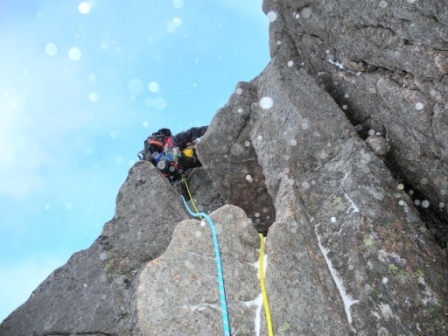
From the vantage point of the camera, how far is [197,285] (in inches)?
271

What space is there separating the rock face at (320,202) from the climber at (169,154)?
2.30 m

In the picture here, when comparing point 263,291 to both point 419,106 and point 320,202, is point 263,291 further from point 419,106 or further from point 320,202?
point 419,106

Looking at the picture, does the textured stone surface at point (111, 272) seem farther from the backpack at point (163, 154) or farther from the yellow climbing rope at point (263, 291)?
the yellow climbing rope at point (263, 291)

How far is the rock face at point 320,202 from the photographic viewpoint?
6969mm

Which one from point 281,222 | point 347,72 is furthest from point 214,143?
point 281,222

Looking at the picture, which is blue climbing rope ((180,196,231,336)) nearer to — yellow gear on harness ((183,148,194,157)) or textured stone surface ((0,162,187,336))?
textured stone surface ((0,162,187,336))

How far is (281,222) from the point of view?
8250 millimetres

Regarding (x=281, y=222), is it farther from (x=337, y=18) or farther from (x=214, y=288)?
(x=337, y=18)

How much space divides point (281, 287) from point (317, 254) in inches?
58.6

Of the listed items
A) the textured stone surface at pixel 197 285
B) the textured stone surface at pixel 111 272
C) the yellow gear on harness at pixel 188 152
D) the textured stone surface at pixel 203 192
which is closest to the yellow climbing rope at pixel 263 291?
the textured stone surface at pixel 197 285

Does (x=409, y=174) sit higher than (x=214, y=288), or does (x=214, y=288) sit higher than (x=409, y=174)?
(x=409, y=174)

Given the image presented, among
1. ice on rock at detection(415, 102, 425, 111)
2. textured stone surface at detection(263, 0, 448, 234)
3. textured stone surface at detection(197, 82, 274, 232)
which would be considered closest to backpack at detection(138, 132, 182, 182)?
textured stone surface at detection(197, 82, 274, 232)

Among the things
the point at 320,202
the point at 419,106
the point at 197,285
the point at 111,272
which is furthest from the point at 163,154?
the point at 419,106

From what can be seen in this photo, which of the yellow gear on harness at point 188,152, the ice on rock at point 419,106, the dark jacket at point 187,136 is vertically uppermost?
the dark jacket at point 187,136
